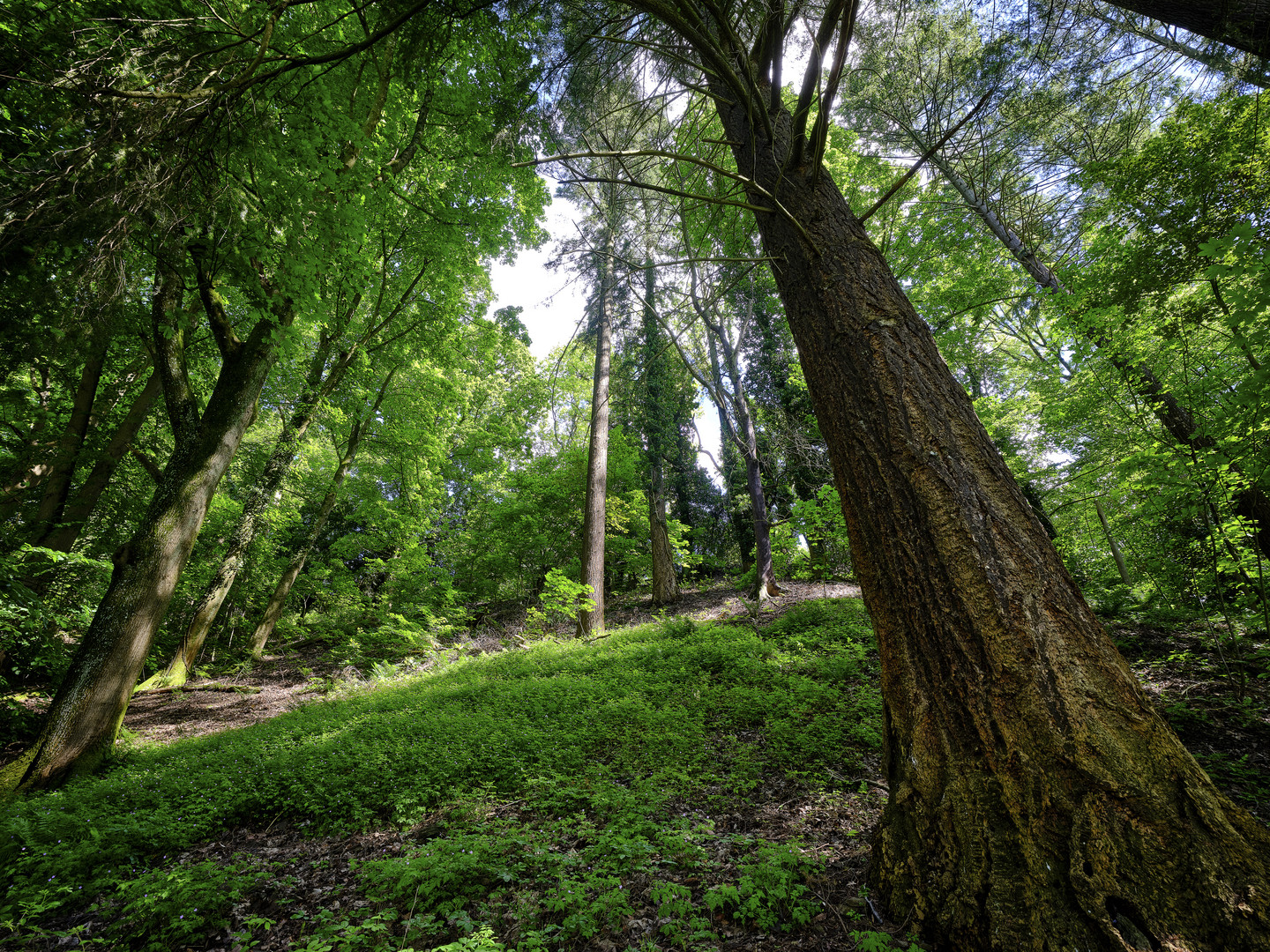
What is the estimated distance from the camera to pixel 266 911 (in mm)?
2307

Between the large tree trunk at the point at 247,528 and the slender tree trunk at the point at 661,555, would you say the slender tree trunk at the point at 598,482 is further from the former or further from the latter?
the large tree trunk at the point at 247,528

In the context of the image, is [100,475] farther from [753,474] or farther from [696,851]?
[753,474]

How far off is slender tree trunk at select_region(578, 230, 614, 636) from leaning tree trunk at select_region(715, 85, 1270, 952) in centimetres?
752

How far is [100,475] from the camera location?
7625 millimetres

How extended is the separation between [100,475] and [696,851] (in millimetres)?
10570

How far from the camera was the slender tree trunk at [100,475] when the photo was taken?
23.3 feet

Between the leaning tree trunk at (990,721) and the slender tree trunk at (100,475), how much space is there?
10.4m

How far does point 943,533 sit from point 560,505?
1236cm

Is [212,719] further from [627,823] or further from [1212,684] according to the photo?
[1212,684]

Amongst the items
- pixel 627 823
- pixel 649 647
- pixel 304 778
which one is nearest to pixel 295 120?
pixel 304 778

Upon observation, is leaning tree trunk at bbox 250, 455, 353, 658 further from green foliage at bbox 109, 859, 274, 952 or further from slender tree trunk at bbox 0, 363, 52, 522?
green foliage at bbox 109, 859, 274, 952

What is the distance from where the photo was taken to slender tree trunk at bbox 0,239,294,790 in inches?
173

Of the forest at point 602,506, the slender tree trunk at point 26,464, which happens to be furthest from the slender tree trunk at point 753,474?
the slender tree trunk at point 26,464

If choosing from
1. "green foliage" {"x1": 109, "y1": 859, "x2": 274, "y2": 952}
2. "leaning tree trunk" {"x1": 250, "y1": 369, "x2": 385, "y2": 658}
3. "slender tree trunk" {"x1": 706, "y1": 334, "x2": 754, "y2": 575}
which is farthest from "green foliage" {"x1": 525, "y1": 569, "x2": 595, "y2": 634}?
"slender tree trunk" {"x1": 706, "y1": 334, "x2": 754, "y2": 575}
